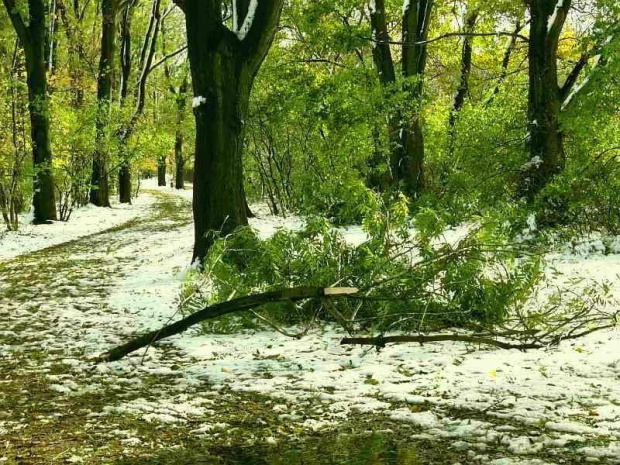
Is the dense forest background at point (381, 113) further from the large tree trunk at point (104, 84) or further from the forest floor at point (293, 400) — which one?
the forest floor at point (293, 400)

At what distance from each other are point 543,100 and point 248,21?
17.3ft

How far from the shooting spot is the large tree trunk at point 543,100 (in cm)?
955

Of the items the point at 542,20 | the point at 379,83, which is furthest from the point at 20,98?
the point at 542,20

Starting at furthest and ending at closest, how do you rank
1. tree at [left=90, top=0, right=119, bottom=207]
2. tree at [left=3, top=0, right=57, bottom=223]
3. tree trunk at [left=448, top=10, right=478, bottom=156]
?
tree at [left=90, top=0, right=119, bottom=207]
tree trunk at [left=448, top=10, right=478, bottom=156]
tree at [left=3, top=0, right=57, bottom=223]

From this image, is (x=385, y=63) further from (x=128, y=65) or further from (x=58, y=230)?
(x=128, y=65)

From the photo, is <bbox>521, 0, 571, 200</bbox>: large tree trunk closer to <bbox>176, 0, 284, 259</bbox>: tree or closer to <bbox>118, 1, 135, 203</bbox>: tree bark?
<bbox>176, 0, 284, 259</bbox>: tree

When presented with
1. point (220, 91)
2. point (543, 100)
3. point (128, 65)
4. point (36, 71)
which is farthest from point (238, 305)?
point (128, 65)

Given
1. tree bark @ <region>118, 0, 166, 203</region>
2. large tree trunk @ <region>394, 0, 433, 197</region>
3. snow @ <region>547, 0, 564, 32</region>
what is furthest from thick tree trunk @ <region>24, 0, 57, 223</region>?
snow @ <region>547, 0, 564, 32</region>

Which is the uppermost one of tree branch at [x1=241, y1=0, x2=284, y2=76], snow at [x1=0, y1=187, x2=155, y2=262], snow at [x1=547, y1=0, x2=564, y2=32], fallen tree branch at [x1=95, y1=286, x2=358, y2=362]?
snow at [x1=547, y1=0, x2=564, y2=32]

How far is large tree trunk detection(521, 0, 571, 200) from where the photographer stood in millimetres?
9547

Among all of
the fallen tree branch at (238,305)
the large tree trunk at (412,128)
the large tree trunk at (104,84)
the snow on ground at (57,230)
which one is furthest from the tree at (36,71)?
the fallen tree branch at (238,305)

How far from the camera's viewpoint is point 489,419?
10.6ft

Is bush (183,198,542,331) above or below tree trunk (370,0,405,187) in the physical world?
below

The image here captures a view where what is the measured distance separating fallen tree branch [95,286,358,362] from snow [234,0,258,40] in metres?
4.72
